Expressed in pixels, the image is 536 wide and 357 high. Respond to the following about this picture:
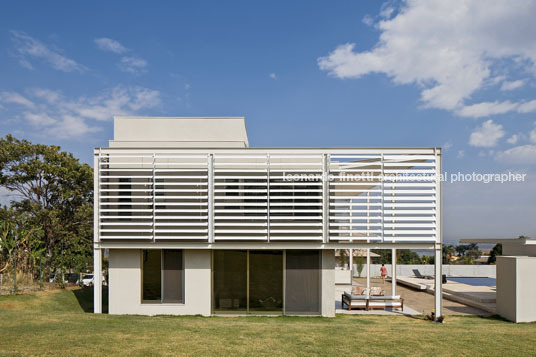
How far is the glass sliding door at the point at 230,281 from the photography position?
481 inches

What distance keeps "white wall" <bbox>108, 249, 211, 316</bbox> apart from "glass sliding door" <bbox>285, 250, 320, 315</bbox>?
8.71ft

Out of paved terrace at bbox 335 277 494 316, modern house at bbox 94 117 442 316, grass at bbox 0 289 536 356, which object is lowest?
paved terrace at bbox 335 277 494 316

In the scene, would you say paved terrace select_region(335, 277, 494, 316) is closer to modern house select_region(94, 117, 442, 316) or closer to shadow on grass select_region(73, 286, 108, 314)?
modern house select_region(94, 117, 442, 316)

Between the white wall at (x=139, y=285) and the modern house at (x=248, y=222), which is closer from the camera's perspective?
the modern house at (x=248, y=222)

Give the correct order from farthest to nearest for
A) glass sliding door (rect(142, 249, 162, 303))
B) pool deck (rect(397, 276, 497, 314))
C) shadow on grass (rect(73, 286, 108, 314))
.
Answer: pool deck (rect(397, 276, 497, 314)) < shadow on grass (rect(73, 286, 108, 314)) < glass sliding door (rect(142, 249, 162, 303))

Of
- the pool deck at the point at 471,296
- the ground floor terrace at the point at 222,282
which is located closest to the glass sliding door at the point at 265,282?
the ground floor terrace at the point at 222,282

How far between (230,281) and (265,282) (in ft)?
3.84

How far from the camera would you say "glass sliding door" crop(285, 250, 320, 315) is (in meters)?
12.1

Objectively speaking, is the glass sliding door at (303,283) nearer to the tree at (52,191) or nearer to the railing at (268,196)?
the railing at (268,196)

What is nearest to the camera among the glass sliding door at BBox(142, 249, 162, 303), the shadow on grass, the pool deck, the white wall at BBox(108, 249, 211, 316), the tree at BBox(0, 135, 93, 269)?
the white wall at BBox(108, 249, 211, 316)

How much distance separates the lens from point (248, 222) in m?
12.0

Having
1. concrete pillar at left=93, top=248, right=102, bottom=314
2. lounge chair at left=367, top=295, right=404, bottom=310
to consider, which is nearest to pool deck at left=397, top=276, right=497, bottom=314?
lounge chair at left=367, top=295, right=404, bottom=310

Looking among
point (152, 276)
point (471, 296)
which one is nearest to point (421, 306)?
point (471, 296)

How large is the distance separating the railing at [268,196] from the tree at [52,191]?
11475mm
